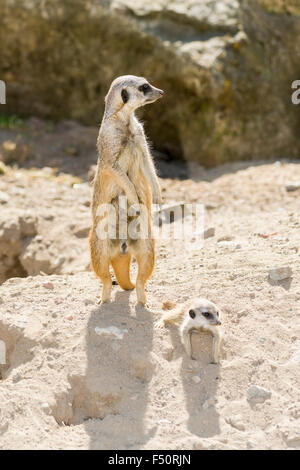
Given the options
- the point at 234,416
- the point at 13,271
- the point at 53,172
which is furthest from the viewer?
the point at 53,172

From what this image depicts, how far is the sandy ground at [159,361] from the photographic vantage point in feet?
11.2

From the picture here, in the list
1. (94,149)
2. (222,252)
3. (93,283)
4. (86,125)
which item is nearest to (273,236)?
(222,252)

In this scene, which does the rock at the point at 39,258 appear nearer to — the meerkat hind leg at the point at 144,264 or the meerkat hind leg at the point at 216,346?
the meerkat hind leg at the point at 144,264

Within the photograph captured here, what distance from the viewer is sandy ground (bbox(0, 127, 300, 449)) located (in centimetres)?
341

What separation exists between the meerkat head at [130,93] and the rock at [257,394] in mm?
Answer: 1744

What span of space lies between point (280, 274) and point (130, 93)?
148 centimetres

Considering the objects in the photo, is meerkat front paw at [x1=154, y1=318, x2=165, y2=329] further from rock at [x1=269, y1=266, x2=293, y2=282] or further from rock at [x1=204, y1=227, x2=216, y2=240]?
rock at [x1=204, y1=227, x2=216, y2=240]

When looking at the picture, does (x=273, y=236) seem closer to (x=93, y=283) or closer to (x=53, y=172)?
(x=93, y=283)

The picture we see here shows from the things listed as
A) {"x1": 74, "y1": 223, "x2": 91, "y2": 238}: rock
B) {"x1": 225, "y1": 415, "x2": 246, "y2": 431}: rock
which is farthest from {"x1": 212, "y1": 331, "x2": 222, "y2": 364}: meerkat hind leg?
{"x1": 74, "y1": 223, "x2": 91, "y2": 238}: rock

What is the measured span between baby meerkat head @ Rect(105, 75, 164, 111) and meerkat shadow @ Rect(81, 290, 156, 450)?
4.09 feet

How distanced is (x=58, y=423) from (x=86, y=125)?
572 cm

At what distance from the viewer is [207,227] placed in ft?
18.9

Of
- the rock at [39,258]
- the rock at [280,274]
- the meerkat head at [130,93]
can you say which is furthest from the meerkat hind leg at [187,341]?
the rock at [39,258]

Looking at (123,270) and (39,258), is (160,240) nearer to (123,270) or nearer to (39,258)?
(39,258)
